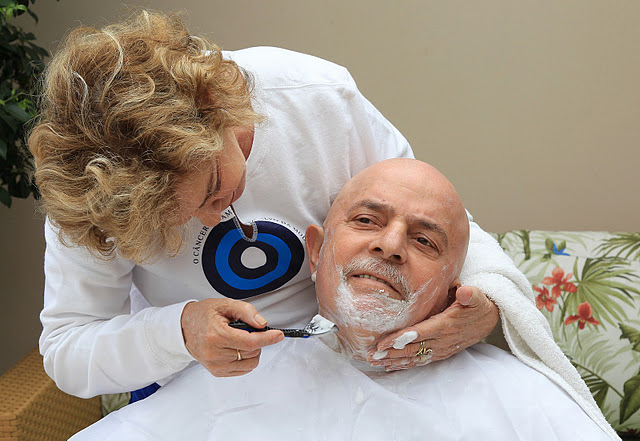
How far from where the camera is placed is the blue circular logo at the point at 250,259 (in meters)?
1.34

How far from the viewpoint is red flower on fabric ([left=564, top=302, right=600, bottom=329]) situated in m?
1.95

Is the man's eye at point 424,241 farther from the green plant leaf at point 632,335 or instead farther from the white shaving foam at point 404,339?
the green plant leaf at point 632,335

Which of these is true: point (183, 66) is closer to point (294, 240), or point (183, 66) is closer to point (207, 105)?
point (207, 105)

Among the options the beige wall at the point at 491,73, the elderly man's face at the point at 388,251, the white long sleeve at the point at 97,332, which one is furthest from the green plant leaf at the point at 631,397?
→ the white long sleeve at the point at 97,332

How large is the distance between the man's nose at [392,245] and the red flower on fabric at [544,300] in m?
0.94

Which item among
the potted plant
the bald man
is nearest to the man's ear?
the bald man

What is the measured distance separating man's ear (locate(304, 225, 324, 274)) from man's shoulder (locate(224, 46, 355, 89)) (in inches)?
12.3

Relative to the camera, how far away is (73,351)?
1.27m

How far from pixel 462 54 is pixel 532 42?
0.24 meters

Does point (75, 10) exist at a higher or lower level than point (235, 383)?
higher

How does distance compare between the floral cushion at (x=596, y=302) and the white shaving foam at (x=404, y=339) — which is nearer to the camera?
the white shaving foam at (x=404, y=339)

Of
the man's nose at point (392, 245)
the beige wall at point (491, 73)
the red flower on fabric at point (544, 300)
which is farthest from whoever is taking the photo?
the beige wall at point (491, 73)

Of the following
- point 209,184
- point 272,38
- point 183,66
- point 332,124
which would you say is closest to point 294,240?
point 332,124

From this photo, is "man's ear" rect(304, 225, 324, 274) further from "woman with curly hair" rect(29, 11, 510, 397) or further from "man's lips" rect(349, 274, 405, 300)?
"man's lips" rect(349, 274, 405, 300)
